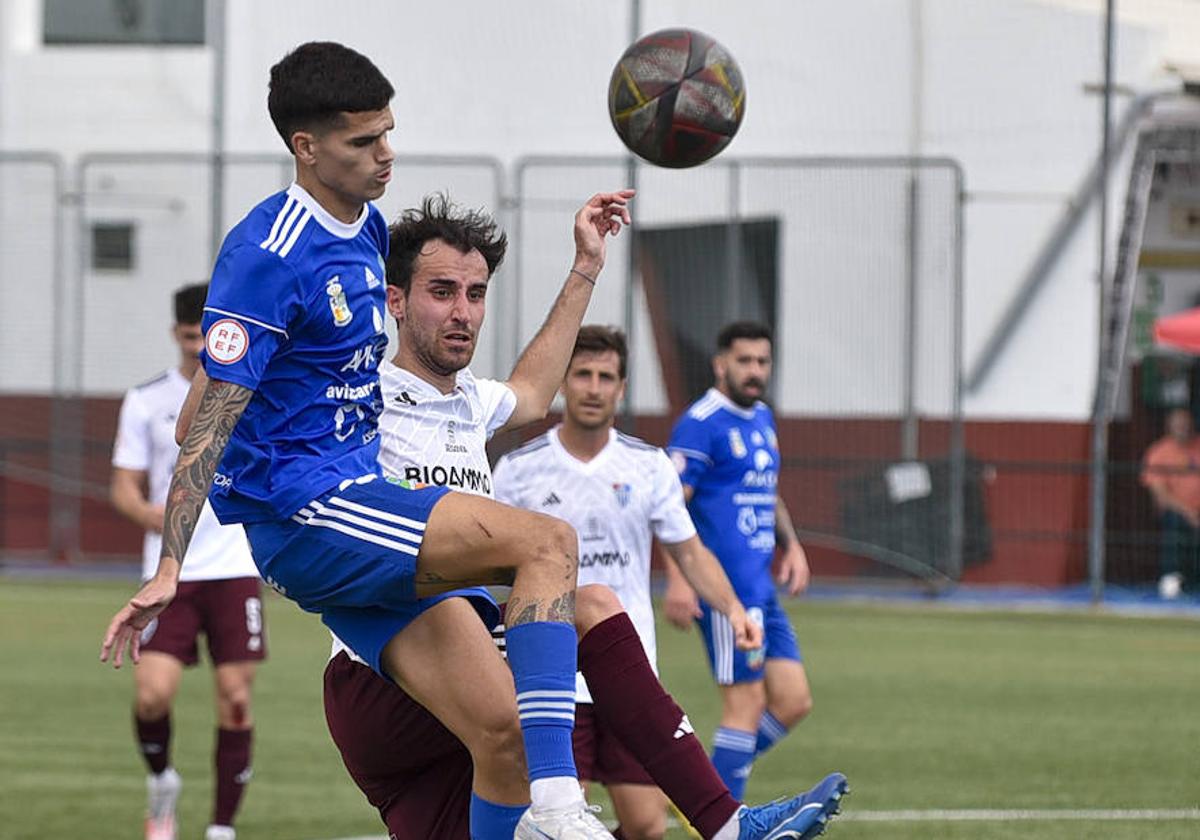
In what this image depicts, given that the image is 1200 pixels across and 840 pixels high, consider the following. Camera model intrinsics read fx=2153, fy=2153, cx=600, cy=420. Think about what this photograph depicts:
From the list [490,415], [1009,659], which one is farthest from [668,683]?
[490,415]

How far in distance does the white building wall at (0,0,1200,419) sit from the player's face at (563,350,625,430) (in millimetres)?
14537

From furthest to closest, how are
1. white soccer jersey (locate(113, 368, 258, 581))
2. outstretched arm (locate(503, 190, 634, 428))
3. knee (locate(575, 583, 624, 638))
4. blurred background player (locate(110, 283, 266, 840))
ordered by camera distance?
white soccer jersey (locate(113, 368, 258, 581))
blurred background player (locate(110, 283, 266, 840))
outstretched arm (locate(503, 190, 634, 428))
knee (locate(575, 583, 624, 638))

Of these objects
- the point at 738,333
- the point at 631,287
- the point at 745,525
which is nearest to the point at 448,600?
the point at 745,525

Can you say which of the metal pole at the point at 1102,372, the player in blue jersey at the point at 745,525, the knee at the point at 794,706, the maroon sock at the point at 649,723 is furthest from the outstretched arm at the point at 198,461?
the metal pole at the point at 1102,372

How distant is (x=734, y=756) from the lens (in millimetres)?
9789

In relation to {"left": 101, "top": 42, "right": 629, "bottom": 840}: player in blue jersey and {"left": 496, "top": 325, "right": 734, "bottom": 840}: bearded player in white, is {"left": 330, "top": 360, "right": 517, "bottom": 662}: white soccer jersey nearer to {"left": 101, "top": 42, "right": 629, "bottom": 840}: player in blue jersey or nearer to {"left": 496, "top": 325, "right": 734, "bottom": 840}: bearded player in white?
{"left": 101, "top": 42, "right": 629, "bottom": 840}: player in blue jersey

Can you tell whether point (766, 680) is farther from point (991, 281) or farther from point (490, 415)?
point (991, 281)

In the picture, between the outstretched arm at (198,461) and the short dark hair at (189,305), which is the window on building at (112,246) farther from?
the outstretched arm at (198,461)

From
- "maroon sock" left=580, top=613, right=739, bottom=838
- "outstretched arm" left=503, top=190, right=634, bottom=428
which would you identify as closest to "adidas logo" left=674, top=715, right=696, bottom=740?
"maroon sock" left=580, top=613, right=739, bottom=838

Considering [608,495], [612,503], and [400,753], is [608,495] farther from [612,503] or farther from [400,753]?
[400,753]

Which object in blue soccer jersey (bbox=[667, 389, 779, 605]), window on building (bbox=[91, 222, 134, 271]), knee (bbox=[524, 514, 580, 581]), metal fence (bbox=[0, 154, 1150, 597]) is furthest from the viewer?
window on building (bbox=[91, 222, 134, 271])

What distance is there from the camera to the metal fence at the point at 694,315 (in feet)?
72.9

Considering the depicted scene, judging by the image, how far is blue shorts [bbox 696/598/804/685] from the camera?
33.4ft

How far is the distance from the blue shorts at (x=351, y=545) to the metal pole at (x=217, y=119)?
18.5 meters
